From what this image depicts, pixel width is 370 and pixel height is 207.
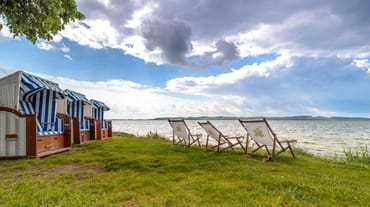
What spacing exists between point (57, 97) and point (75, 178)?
5795 mm

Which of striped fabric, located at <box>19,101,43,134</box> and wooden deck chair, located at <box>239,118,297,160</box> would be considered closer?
wooden deck chair, located at <box>239,118,297,160</box>

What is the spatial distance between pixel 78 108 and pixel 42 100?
4334mm

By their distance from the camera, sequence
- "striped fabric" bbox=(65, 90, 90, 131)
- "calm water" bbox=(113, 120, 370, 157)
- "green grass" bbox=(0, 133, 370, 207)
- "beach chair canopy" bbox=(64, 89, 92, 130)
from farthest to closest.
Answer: "calm water" bbox=(113, 120, 370, 157), "striped fabric" bbox=(65, 90, 90, 131), "beach chair canopy" bbox=(64, 89, 92, 130), "green grass" bbox=(0, 133, 370, 207)

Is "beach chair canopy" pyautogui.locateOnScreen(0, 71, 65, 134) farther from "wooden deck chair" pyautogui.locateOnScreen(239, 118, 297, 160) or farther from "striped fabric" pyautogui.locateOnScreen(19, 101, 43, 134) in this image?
"wooden deck chair" pyautogui.locateOnScreen(239, 118, 297, 160)

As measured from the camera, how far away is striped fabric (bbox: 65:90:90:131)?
490 inches

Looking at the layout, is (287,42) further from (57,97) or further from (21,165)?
(21,165)

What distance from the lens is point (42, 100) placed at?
357 inches

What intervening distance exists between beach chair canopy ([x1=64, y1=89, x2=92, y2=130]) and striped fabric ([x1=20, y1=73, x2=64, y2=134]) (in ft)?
7.97

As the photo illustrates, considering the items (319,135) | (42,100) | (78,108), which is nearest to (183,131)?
(42,100)

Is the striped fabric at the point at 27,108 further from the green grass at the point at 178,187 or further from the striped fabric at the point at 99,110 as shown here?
the striped fabric at the point at 99,110

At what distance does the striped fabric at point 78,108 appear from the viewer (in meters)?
12.5

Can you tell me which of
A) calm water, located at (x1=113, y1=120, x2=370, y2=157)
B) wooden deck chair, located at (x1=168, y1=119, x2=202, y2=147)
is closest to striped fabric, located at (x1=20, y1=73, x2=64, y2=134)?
wooden deck chair, located at (x1=168, y1=119, x2=202, y2=147)

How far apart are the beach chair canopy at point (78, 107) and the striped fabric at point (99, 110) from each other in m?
1.04

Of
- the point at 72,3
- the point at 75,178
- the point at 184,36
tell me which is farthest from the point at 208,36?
A: the point at 75,178
